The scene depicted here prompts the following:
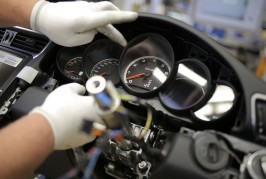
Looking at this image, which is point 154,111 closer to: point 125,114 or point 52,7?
point 125,114

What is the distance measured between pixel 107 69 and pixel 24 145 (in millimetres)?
398

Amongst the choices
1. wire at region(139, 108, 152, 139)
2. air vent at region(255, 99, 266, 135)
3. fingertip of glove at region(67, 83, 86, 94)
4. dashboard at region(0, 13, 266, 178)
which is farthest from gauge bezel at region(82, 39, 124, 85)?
air vent at region(255, 99, 266, 135)

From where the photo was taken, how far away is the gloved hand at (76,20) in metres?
0.90

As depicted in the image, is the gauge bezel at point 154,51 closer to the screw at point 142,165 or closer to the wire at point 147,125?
the wire at point 147,125

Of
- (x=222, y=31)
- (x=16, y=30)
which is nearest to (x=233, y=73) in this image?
(x=16, y=30)

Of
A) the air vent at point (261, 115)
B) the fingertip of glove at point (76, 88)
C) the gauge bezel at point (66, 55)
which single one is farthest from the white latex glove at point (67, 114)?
the air vent at point (261, 115)

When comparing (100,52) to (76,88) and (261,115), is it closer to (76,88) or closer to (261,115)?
(76,88)

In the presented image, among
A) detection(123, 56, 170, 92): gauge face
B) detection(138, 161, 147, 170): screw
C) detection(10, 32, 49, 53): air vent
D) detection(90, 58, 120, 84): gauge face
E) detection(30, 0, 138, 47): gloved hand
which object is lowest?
detection(138, 161, 147, 170): screw

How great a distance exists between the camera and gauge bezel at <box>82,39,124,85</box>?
0.98 meters

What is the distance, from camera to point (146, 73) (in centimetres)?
92

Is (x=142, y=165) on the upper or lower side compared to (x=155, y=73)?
lower

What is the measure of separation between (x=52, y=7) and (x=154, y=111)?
0.42 meters

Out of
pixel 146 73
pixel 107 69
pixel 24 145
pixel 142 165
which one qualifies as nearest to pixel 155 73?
pixel 146 73

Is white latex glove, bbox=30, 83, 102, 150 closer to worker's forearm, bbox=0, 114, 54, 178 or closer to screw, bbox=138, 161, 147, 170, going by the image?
worker's forearm, bbox=0, 114, 54, 178
